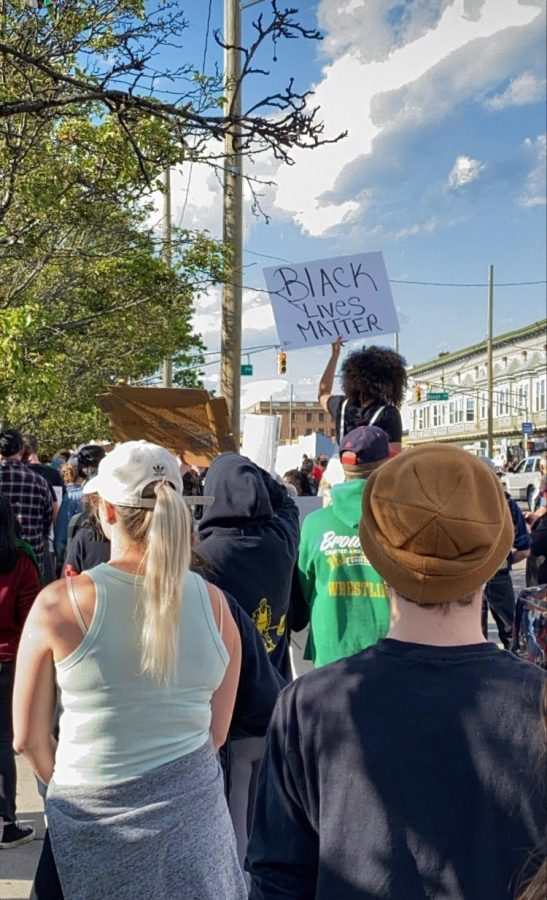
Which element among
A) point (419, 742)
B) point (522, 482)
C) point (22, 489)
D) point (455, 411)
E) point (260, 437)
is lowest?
point (522, 482)

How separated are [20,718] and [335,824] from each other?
116 centimetres

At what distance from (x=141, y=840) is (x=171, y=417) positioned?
469 centimetres

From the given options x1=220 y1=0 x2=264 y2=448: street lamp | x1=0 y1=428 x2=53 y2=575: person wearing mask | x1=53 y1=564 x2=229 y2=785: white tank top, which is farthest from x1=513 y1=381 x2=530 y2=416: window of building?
x1=53 y1=564 x2=229 y2=785: white tank top

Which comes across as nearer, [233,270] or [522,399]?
[233,270]

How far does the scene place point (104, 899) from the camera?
2100 mm

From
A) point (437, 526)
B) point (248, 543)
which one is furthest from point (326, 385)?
point (437, 526)

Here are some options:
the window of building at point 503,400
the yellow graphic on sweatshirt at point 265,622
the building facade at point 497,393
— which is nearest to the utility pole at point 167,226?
the yellow graphic on sweatshirt at point 265,622

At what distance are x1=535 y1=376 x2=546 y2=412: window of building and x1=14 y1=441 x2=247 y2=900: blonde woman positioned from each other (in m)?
57.7

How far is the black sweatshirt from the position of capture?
4.47 feet

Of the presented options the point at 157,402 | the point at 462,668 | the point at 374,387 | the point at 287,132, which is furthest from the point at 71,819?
the point at 157,402

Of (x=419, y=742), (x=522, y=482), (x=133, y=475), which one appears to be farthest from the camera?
(x=522, y=482)

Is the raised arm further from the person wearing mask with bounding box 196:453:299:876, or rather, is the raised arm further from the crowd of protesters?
the person wearing mask with bounding box 196:453:299:876

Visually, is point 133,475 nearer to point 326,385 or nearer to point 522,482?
point 326,385

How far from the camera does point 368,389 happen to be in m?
4.77
